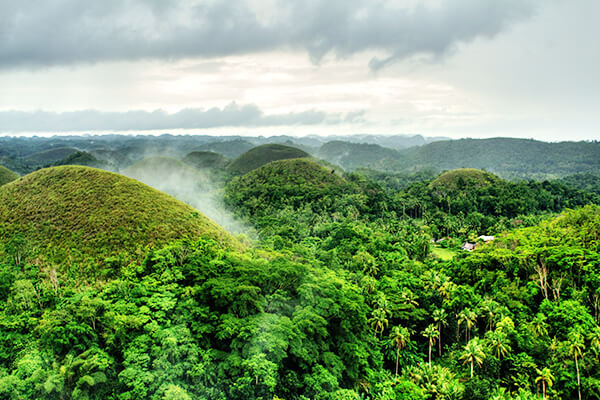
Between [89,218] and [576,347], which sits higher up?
[89,218]

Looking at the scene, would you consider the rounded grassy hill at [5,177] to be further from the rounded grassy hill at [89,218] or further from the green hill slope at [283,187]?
the rounded grassy hill at [89,218]

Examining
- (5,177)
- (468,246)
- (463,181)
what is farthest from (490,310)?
(5,177)

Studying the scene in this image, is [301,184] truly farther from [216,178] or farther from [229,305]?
[229,305]

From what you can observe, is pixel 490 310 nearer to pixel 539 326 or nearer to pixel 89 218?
pixel 539 326

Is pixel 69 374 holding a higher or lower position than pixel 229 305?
lower

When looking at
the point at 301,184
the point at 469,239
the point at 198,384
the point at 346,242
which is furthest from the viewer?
the point at 301,184

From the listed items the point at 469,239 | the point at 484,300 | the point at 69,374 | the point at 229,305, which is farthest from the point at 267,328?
the point at 469,239

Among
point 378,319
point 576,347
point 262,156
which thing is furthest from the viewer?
point 262,156

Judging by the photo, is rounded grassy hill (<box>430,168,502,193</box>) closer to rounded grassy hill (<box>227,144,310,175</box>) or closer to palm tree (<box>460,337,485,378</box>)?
palm tree (<box>460,337,485,378</box>)
